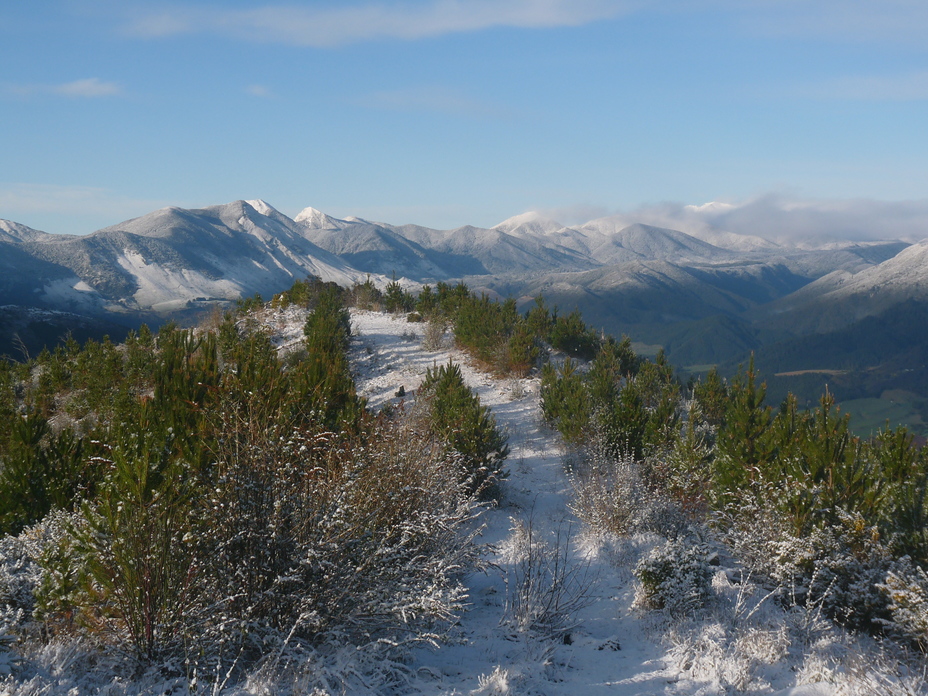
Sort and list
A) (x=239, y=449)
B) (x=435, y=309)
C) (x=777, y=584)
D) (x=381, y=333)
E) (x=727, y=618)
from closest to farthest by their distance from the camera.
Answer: (x=239, y=449)
(x=727, y=618)
(x=777, y=584)
(x=381, y=333)
(x=435, y=309)

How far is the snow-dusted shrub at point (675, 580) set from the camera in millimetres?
4984

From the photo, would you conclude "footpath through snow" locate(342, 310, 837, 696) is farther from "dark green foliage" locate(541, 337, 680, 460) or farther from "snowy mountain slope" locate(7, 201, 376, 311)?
"snowy mountain slope" locate(7, 201, 376, 311)

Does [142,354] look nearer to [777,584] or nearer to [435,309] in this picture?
[435,309]

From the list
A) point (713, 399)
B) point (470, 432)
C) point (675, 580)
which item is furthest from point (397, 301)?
point (675, 580)

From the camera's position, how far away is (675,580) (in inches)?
197

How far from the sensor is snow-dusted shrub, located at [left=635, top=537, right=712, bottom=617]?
4.98m

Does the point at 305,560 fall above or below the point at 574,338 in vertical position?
below

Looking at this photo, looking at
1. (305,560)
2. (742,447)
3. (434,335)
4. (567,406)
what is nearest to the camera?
(305,560)

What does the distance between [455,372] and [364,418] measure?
469 cm

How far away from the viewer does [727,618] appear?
4.89 metres

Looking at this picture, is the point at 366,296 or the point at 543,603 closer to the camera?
the point at 543,603

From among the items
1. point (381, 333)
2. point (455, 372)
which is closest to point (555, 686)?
point (455, 372)

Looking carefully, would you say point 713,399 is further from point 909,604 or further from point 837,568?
point 909,604

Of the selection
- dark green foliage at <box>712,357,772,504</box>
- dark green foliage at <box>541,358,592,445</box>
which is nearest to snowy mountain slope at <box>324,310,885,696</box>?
dark green foliage at <box>712,357,772,504</box>
